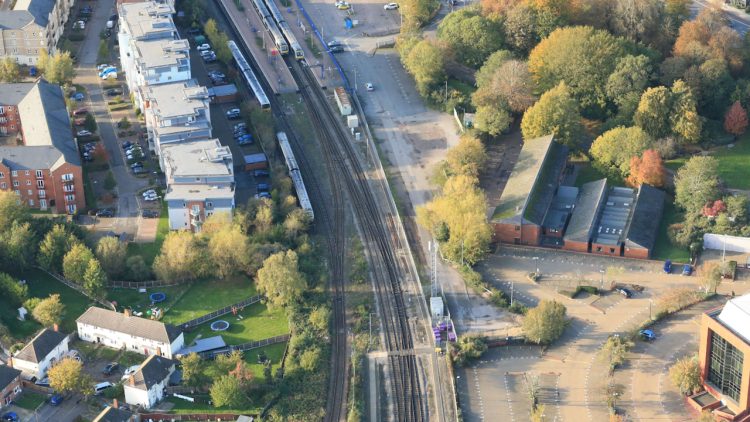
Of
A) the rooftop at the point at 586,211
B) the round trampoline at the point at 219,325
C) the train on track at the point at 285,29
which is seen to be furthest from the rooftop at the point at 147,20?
the rooftop at the point at 586,211

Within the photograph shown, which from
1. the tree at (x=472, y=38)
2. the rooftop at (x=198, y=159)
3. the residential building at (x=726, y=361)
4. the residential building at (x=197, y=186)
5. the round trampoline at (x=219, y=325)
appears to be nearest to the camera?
the residential building at (x=726, y=361)

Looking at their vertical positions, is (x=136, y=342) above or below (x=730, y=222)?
below

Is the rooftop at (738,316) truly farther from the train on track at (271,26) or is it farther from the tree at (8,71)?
the tree at (8,71)

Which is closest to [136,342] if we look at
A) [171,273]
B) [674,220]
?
[171,273]

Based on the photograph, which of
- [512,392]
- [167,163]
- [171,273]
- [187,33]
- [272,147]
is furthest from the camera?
[187,33]

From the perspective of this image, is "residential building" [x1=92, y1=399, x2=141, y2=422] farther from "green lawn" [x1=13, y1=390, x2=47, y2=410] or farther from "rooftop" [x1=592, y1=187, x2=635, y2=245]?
"rooftop" [x1=592, y1=187, x2=635, y2=245]

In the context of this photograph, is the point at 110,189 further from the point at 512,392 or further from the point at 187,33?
the point at 512,392
